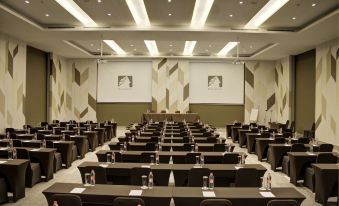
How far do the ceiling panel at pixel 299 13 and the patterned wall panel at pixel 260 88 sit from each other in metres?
10.2

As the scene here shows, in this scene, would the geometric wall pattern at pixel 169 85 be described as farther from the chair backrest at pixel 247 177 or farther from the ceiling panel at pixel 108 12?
the chair backrest at pixel 247 177

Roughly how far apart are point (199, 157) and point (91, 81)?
18.6 metres

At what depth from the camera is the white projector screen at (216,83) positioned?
24469mm

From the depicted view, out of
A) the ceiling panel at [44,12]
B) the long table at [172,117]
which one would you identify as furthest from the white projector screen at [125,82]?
the ceiling panel at [44,12]

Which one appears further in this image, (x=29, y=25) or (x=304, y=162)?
(x=29, y=25)

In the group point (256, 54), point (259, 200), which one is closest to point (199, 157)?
point (259, 200)

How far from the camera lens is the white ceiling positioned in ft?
37.9

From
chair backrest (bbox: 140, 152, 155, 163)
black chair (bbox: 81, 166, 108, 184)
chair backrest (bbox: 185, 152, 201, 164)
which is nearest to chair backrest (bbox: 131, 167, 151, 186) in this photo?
black chair (bbox: 81, 166, 108, 184)

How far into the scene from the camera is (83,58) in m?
24.4

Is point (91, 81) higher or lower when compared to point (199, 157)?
higher

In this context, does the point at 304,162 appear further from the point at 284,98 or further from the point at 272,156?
the point at 284,98

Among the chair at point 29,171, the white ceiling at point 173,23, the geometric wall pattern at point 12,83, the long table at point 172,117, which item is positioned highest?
the white ceiling at point 173,23

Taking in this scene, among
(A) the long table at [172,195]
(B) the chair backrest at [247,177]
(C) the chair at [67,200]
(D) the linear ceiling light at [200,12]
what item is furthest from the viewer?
(D) the linear ceiling light at [200,12]

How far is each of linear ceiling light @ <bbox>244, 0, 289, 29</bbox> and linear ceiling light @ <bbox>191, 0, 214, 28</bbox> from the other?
5.53ft
